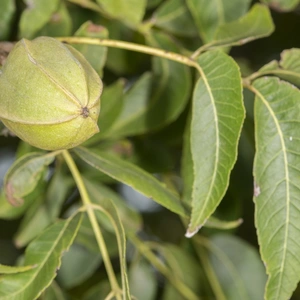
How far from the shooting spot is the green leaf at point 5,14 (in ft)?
4.08

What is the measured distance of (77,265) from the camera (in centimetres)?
151

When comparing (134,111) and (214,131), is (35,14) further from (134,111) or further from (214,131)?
(214,131)

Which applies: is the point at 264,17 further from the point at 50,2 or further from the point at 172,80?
the point at 50,2

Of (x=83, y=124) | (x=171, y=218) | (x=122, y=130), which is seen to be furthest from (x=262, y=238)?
(x=171, y=218)

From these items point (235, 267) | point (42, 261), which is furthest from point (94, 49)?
point (235, 267)

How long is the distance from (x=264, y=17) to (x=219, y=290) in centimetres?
63

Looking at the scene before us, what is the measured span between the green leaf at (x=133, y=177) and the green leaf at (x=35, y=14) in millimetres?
274

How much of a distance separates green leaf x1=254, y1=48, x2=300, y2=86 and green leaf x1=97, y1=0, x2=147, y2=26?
11.4 inches

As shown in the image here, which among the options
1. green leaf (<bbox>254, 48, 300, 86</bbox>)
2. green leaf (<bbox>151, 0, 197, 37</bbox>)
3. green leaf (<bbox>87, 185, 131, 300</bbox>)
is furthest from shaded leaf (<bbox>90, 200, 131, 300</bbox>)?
green leaf (<bbox>151, 0, 197, 37</bbox>)

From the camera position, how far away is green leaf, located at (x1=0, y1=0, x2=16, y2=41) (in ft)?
4.08

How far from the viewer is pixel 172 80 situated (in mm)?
1406

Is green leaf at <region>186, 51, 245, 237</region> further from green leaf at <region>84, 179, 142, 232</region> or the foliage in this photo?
green leaf at <region>84, 179, 142, 232</region>

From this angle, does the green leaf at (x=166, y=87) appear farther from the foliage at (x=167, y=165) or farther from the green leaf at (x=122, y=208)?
the green leaf at (x=122, y=208)

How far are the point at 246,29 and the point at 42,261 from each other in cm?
52
